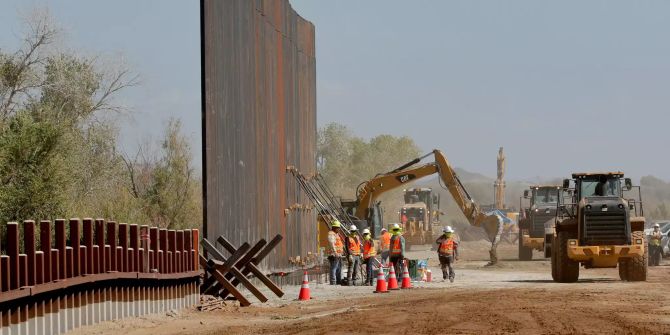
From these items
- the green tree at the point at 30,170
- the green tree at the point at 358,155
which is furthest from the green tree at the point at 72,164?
the green tree at the point at 358,155

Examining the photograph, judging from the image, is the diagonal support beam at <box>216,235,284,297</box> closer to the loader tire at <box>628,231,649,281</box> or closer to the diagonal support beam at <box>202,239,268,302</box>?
the diagonal support beam at <box>202,239,268,302</box>

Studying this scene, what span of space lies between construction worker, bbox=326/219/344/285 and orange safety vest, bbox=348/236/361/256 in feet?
1.02

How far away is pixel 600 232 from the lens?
114 feet

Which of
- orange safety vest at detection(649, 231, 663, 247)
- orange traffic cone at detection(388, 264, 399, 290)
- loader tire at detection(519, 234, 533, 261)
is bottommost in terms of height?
loader tire at detection(519, 234, 533, 261)

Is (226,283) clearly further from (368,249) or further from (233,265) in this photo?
(368,249)

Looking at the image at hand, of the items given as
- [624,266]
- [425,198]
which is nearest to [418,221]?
[425,198]

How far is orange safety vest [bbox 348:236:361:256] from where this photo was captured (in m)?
35.0

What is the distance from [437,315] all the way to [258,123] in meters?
13.1

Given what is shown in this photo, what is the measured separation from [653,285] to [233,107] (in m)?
11.3

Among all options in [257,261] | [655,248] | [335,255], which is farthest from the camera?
[655,248]

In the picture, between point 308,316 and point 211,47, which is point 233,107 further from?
point 308,316

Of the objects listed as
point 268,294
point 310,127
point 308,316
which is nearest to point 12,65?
point 310,127

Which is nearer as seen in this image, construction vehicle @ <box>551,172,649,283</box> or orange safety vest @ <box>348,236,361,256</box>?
construction vehicle @ <box>551,172,649,283</box>

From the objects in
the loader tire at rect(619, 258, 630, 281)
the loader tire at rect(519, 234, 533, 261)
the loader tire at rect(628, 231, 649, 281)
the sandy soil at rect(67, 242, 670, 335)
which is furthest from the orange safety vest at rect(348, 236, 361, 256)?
the loader tire at rect(519, 234, 533, 261)
